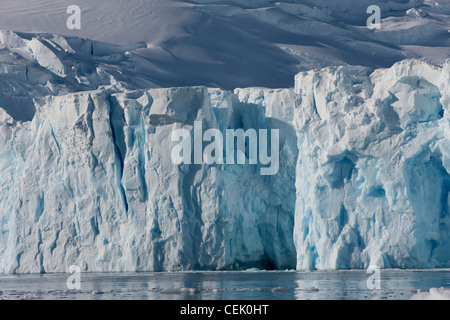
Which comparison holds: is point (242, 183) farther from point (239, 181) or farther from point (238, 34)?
point (238, 34)

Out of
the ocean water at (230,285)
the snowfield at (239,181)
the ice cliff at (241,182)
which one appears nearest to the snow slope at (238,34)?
the snowfield at (239,181)

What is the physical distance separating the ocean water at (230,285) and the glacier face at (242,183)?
3.66ft

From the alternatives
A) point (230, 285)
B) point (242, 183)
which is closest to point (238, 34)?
point (242, 183)

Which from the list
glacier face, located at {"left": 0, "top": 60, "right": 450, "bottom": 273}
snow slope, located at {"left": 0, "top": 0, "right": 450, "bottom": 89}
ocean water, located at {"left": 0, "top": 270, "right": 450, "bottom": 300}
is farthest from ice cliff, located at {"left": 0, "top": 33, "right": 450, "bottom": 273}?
snow slope, located at {"left": 0, "top": 0, "right": 450, "bottom": 89}

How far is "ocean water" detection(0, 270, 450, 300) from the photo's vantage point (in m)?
24.3

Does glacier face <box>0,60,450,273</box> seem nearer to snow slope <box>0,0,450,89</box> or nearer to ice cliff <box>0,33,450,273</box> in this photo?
ice cliff <box>0,33,450,273</box>

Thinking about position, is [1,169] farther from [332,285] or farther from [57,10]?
[57,10]

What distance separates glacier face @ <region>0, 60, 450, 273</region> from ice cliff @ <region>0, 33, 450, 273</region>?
0.05 m

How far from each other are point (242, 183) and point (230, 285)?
8.61m

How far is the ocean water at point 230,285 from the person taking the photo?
24.3 meters

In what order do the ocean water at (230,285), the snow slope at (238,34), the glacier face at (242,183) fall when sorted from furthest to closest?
the snow slope at (238,34) < the glacier face at (242,183) < the ocean water at (230,285)

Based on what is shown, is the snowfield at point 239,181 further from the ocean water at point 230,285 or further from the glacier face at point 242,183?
the ocean water at point 230,285

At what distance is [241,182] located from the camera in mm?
36688

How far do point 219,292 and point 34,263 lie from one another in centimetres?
1408
